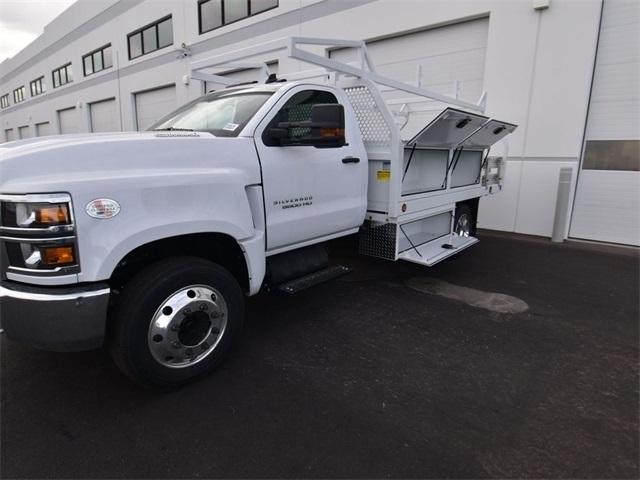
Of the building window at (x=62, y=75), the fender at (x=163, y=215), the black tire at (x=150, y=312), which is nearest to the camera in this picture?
the fender at (x=163, y=215)

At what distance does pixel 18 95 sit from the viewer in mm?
35156

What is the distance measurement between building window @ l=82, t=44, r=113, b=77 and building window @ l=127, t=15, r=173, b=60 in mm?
2640

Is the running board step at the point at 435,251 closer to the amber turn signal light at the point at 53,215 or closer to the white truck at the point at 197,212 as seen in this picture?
the white truck at the point at 197,212

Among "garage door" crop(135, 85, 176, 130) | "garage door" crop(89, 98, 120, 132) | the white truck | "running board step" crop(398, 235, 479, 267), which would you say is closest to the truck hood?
the white truck

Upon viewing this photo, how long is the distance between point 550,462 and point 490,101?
24.9ft

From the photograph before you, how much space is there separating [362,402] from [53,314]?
1937mm

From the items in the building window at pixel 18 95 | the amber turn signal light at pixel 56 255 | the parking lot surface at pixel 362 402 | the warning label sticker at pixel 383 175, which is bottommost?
the parking lot surface at pixel 362 402

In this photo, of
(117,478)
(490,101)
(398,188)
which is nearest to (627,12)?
(490,101)

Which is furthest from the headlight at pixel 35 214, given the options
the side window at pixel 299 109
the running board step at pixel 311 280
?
the running board step at pixel 311 280

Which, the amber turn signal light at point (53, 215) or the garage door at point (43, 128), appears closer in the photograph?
the amber turn signal light at point (53, 215)

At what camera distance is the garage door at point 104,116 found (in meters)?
19.9

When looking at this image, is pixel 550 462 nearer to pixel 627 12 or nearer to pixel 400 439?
pixel 400 439

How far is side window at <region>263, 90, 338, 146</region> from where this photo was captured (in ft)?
10.9

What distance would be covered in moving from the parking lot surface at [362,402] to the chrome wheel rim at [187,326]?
0.89 ft
